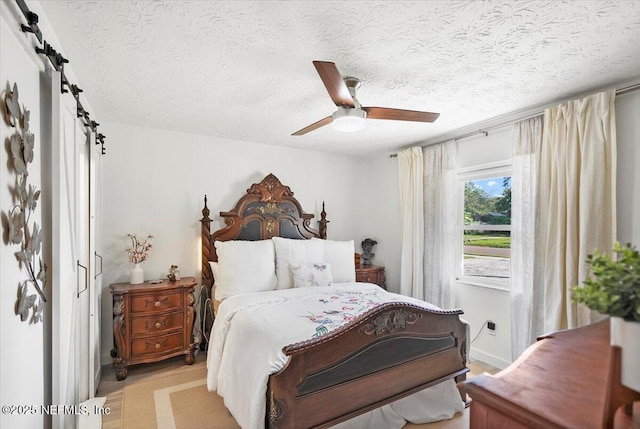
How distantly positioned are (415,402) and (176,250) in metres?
2.76

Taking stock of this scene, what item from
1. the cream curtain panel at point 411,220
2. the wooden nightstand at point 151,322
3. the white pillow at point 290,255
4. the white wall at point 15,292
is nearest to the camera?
the white wall at point 15,292

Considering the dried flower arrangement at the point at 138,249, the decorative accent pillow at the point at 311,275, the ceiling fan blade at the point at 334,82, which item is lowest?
the decorative accent pillow at the point at 311,275

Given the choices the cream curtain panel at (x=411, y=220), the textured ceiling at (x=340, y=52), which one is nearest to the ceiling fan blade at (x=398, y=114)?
the textured ceiling at (x=340, y=52)

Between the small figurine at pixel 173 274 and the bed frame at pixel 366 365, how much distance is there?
77.4 inches

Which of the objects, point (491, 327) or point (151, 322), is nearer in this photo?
point (151, 322)

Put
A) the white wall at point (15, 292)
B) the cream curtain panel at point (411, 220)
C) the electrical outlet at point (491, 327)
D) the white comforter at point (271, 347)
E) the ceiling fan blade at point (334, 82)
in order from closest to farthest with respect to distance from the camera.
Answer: the white wall at point (15, 292) < the ceiling fan blade at point (334, 82) < the white comforter at point (271, 347) < the electrical outlet at point (491, 327) < the cream curtain panel at point (411, 220)

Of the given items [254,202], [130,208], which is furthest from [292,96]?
[130,208]

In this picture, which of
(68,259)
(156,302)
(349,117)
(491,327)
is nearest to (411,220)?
(491,327)

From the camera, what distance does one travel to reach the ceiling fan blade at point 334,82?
5.12 feet

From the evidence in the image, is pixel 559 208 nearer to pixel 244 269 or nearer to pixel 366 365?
pixel 366 365

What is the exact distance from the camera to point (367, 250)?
4.43 metres

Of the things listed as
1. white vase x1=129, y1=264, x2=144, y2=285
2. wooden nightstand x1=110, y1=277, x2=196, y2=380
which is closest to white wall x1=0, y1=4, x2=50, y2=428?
wooden nightstand x1=110, y1=277, x2=196, y2=380

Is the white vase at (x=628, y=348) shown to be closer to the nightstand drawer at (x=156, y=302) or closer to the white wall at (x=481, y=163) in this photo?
the white wall at (x=481, y=163)

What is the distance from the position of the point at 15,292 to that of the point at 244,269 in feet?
6.36
